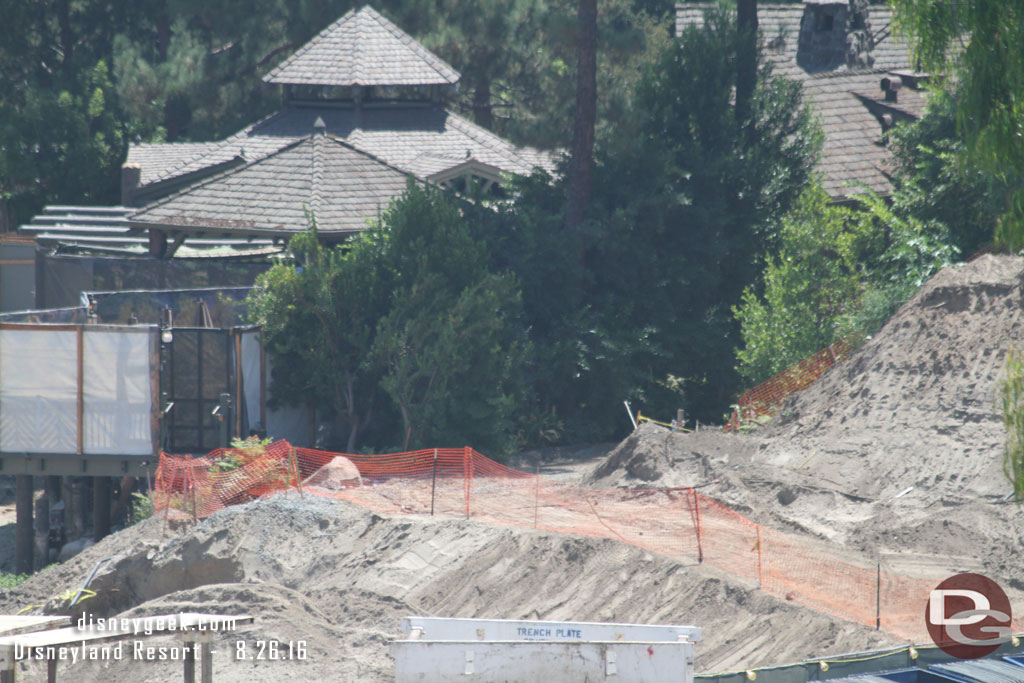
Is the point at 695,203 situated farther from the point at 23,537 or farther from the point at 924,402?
the point at 23,537

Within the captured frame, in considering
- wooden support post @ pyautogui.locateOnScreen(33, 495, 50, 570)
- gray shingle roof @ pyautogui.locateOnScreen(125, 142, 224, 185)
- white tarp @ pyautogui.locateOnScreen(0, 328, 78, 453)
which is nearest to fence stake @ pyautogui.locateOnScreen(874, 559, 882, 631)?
white tarp @ pyautogui.locateOnScreen(0, 328, 78, 453)

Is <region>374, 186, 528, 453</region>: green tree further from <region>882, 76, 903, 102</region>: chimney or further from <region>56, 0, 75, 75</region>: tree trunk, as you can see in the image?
<region>56, 0, 75, 75</region>: tree trunk

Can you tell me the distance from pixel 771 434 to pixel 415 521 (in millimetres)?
6827

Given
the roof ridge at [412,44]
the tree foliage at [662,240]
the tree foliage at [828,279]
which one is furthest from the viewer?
the roof ridge at [412,44]

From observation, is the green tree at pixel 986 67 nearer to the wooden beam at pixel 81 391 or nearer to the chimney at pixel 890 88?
the wooden beam at pixel 81 391

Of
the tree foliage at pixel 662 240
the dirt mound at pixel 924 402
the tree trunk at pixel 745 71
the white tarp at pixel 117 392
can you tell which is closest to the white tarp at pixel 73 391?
the white tarp at pixel 117 392

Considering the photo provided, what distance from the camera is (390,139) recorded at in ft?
111

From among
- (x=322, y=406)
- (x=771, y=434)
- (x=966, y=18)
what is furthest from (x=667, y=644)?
Result: (x=322, y=406)

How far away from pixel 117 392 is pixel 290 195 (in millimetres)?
8067

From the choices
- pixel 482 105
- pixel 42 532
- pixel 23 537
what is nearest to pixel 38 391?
pixel 23 537

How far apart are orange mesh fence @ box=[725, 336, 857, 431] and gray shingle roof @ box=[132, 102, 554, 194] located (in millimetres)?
10189

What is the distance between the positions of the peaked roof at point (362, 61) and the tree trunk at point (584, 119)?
9778 millimetres

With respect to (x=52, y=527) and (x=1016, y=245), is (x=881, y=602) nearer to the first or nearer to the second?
(x=1016, y=245)

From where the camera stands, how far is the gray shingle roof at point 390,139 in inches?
1293
